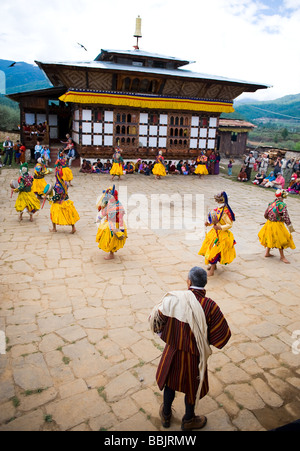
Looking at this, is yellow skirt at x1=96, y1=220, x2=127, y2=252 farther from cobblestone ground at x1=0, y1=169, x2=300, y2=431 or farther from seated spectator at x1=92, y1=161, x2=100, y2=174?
seated spectator at x1=92, y1=161, x2=100, y2=174

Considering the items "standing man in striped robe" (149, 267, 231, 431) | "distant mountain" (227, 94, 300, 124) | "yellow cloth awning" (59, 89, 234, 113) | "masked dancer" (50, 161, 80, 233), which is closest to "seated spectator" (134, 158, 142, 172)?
"yellow cloth awning" (59, 89, 234, 113)

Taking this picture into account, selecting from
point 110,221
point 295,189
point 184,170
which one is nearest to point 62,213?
point 110,221

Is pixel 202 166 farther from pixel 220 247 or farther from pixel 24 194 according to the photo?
pixel 220 247

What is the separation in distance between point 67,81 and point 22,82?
144 feet

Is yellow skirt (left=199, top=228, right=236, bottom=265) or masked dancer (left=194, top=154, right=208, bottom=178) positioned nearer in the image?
yellow skirt (left=199, top=228, right=236, bottom=265)

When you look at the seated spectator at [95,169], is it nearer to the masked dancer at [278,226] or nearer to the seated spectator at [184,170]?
the seated spectator at [184,170]

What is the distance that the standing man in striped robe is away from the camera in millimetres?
2693

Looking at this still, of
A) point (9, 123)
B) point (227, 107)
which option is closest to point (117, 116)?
point (227, 107)

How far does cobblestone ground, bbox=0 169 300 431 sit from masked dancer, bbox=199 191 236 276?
449 mm

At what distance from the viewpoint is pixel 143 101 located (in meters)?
18.7

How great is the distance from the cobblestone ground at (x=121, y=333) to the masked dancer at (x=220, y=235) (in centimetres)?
45

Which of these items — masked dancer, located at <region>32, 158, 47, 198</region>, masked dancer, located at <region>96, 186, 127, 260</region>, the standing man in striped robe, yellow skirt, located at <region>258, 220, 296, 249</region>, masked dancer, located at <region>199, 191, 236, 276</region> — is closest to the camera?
the standing man in striped robe

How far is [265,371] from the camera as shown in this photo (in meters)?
3.89

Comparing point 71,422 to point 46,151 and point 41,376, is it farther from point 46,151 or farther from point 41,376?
point 46,151
